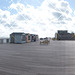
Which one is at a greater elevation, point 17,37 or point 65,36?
point 65,36

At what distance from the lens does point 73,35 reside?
11488 cm

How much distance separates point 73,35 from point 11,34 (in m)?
81.2

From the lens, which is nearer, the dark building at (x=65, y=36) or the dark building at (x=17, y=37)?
the dark building at (x=17, y=37)

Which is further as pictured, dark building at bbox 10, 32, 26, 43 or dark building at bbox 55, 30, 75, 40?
dark building at bbox 55, 30, 75, 40

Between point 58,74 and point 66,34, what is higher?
point 66,34

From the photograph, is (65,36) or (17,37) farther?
(65,36)

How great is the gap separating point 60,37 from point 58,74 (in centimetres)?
11180

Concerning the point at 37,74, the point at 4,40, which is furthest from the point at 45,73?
the point at 4,40

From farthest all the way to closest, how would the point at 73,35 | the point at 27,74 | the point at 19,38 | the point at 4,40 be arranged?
the point at 73,35, the point at 4,40, the point at 19,38, the point at 27,74

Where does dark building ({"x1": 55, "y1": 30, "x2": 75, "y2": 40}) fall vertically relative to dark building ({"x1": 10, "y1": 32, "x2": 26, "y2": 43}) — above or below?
above

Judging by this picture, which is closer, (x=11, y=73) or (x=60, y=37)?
(x=11, y=73)

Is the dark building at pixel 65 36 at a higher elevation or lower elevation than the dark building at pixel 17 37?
higher

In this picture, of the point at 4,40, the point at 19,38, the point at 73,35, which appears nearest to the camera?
the point at 19,38

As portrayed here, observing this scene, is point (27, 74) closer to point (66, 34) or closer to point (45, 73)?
point (45, 73)
